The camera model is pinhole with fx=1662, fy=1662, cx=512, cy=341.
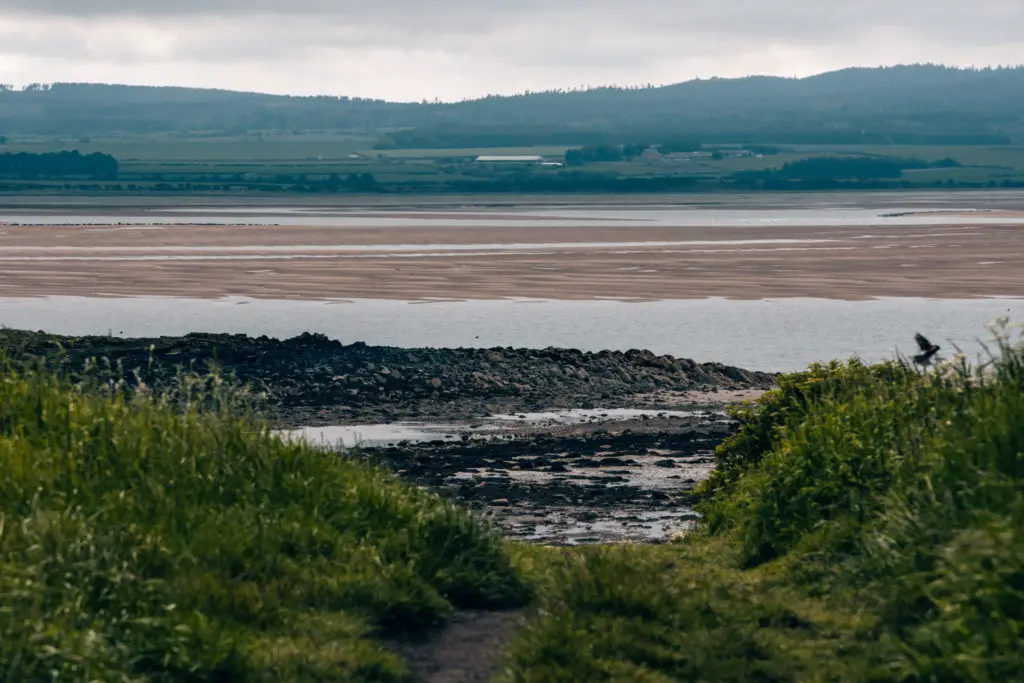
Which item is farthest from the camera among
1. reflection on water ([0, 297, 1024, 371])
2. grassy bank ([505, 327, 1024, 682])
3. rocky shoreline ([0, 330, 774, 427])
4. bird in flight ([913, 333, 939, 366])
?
reflection on water ([0, 297, 1024, 371])

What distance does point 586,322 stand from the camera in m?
42.0

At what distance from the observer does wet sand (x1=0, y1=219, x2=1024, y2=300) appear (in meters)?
50.8

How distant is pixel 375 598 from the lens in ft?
33.6

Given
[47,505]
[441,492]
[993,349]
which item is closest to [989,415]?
[47,505]

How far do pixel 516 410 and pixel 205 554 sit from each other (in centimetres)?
1725

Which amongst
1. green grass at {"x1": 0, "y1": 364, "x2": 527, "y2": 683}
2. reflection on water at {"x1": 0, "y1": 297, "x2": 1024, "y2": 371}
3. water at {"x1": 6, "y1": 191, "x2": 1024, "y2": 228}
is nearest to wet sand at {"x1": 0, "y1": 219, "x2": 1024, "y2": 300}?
reflection on water at {"x1": 0, "y1": 297, "x2": 1024, "y2": 371}

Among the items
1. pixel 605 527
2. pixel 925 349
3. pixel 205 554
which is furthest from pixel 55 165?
pixel 205 554

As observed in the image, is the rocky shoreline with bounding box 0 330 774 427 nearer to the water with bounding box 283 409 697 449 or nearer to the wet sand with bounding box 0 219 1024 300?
the water with bounding box 283 409 697 449

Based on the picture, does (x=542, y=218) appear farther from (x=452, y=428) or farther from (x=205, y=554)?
(x=205, y=554)

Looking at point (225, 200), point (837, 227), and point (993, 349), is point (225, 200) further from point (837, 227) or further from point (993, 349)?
point (993, 349)

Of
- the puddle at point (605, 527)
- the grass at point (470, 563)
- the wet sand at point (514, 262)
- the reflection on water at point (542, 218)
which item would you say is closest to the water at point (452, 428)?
the puddle at point (605, 527)

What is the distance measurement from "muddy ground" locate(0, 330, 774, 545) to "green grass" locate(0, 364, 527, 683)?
14.1 ft

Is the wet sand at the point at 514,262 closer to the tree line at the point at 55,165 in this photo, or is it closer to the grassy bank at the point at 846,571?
the grassy bank at the point at 846,571

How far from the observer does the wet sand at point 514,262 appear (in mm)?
50844
